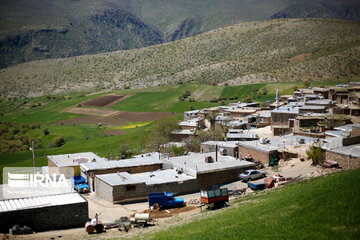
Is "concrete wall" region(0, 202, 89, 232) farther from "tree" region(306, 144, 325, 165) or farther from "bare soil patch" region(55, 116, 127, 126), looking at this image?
"bare soil patch" region(55, 116, 127, 126)

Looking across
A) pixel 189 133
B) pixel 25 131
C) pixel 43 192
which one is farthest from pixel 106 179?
pixel 25 131

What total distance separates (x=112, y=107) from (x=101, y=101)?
24.8 ft

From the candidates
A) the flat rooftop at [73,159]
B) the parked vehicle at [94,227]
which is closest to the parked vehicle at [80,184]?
the flat rooftop at [73,159]

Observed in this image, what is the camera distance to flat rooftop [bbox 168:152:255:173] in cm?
3397

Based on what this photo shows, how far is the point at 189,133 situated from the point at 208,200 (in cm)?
2944

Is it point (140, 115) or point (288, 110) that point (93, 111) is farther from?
point (288, 110)

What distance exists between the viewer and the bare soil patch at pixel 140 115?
83125 millimetres

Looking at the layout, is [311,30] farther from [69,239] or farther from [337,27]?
[69,239]

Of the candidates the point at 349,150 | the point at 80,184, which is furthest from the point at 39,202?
the point at 349,150

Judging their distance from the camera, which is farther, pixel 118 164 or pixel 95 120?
pixel 95 120

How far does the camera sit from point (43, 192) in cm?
2977

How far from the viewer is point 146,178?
107 ft

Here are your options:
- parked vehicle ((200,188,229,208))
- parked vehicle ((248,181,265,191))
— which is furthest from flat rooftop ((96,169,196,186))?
parked vehicle ((200,188,229,208))

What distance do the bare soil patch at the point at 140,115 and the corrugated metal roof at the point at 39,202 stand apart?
2163 inches
